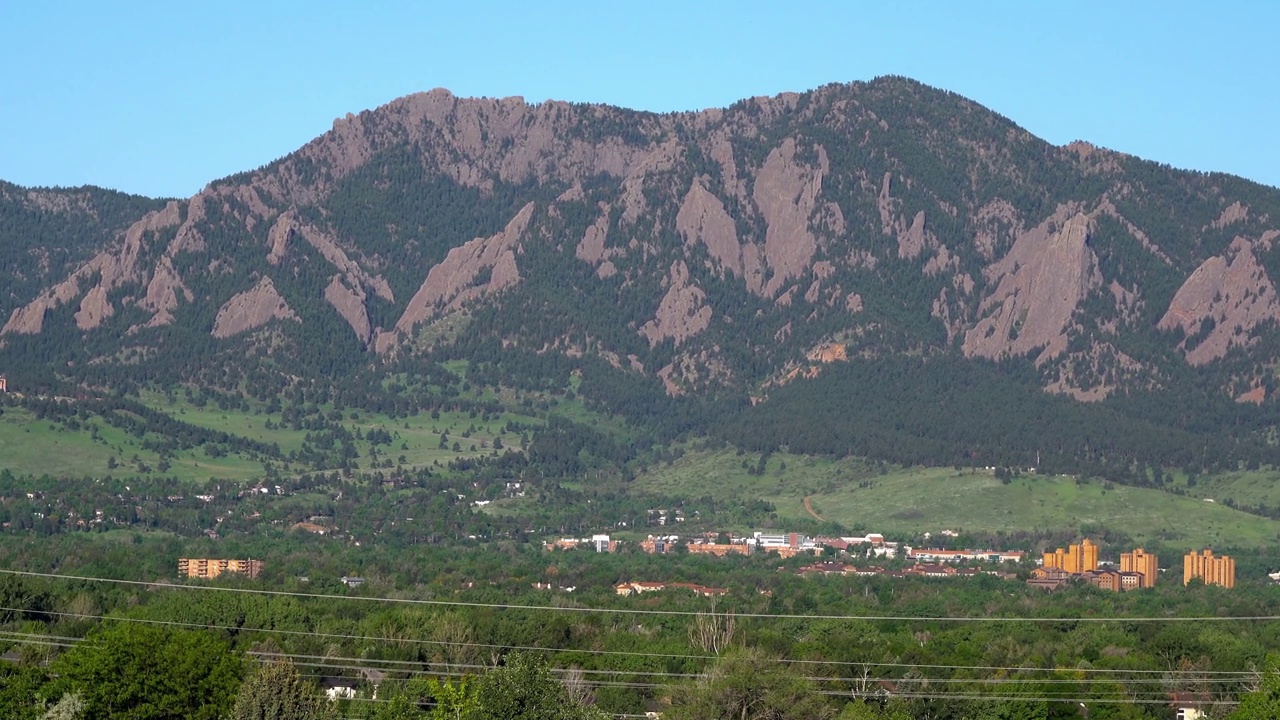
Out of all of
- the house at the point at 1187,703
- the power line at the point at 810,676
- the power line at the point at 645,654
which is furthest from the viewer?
the power line at the point at 645,654

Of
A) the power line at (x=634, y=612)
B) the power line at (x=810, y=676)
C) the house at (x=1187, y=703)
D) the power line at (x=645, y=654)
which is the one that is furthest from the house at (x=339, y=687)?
the house at (x=1187, y=703)

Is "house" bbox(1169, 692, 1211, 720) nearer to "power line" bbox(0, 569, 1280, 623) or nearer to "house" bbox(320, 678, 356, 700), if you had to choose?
"power line" bbox(0, 569, 1280, 623)

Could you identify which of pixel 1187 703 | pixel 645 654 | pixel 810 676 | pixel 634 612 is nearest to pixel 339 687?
pixel 645 654

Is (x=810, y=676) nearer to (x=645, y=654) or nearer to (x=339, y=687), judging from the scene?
(x=645, y=654)

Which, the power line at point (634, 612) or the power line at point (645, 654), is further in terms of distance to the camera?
the power line at point (634, 612)

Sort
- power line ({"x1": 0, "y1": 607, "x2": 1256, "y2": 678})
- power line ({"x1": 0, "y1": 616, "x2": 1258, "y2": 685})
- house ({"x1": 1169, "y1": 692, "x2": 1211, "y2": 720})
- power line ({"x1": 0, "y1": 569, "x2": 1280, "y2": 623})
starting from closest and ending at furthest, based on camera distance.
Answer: house ({"x1": 1169, "y1": 692, "x2": 1211, "y2": 720}), power line ({"x1": 0, "y1": 616, "x2": 1258, "y2": 685}), power line ({"x1": 0, "y1": 607, "x2": 1256, "y2": 678}), power line ({"x1": 0, "y1": 569, "x2": 1280, "y2": 623})

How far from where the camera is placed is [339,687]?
A: 121000 millimetres

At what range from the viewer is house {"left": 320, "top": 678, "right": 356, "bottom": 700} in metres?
117

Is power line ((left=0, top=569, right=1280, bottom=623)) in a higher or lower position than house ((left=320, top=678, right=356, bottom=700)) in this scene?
higher

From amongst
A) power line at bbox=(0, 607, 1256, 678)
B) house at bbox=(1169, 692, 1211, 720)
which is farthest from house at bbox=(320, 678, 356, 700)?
house at bbox=(1169, 692, 1211, 720)

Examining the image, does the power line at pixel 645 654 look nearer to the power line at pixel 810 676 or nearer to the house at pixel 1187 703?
the power line at pixel 810 676

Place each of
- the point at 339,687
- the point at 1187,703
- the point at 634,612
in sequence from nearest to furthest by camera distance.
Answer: the point at 339,687 < the point at 1187,703 < the point at 634,612

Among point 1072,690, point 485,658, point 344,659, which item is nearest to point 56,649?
point 344,659

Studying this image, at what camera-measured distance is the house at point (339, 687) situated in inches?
4588
